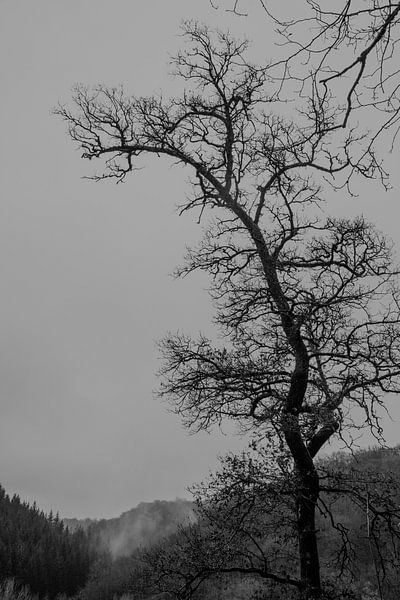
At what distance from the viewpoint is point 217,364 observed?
7.23 meters

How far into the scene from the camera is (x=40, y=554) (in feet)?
83.3

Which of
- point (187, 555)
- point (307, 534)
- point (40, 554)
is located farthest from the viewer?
point (40, 554)

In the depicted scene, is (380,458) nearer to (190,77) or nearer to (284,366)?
(284,366)

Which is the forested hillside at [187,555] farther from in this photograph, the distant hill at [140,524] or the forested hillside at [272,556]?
the distant hill at [140,524]

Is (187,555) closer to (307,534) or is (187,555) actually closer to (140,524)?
(307,534)

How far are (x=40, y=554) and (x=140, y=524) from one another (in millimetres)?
29587

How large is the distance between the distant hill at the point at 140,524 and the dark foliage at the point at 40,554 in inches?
596

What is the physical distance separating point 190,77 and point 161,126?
3.82ft

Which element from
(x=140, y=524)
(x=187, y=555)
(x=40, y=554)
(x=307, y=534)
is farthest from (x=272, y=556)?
(x=140, y=524)

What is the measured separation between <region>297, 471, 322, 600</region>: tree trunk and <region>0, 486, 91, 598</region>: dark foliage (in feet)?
63.6

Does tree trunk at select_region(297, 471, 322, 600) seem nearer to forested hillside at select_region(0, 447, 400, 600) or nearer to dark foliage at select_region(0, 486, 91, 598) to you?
forested hillside at select_region(0, 447, 400, 600)

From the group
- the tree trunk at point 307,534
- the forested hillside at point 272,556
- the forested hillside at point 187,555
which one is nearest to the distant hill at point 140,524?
the forested hillside at point 187,555

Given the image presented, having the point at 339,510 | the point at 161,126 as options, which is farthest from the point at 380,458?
the point at 161,126

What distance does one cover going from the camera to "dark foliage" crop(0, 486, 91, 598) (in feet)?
77.8
